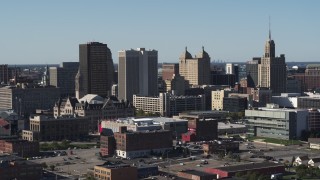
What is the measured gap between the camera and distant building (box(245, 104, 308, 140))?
285ft

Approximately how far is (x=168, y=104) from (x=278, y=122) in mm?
35584

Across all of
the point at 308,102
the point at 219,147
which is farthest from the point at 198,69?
the point at 219,147

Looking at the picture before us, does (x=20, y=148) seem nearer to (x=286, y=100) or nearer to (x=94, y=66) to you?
(x=94, y=66)

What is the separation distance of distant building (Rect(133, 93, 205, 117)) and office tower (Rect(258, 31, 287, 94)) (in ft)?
68.3

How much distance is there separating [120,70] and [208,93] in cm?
2108

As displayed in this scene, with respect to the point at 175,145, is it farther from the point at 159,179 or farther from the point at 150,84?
the point at 150,84

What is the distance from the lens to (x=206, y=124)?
289 feet

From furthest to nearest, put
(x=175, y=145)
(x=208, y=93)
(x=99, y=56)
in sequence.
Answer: (x=208, y=93)
(x=99, y=56)
(x=175, y=145)

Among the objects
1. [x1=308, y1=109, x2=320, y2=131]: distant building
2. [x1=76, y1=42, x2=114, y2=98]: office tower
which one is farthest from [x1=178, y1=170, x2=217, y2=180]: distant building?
[x1=76, y1=42, x2=114, y2=98]: office tower

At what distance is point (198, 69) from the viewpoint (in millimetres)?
163250

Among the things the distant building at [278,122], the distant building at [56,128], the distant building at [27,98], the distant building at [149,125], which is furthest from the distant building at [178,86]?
the distant building at [56,128]

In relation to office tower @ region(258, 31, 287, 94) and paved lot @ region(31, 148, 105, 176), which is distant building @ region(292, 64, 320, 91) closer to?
office tower @ region(258, 31, 287, 94)

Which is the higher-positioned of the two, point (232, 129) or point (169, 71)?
point (169, 71)

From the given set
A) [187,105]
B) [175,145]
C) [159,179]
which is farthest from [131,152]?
[187,105]
